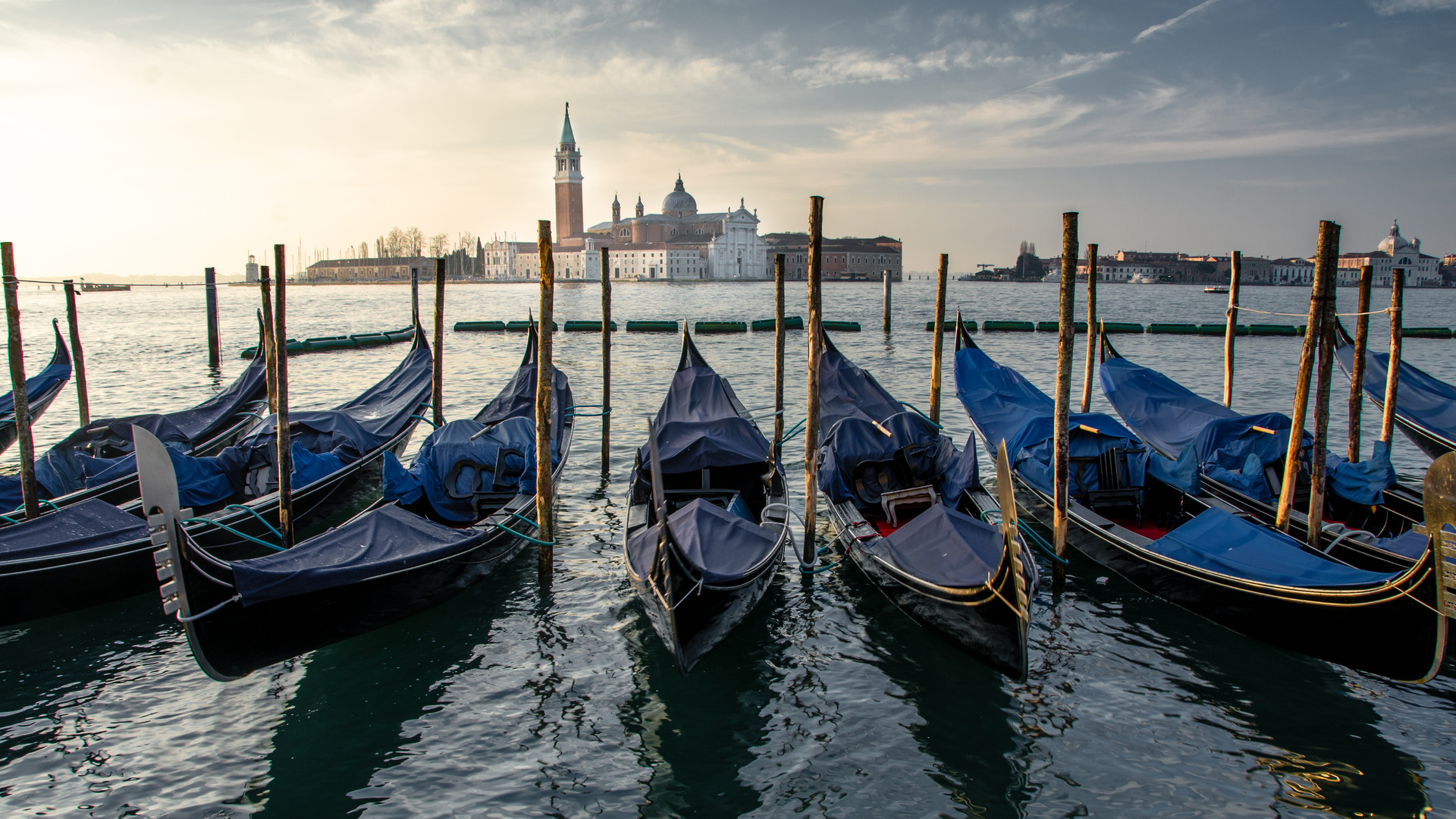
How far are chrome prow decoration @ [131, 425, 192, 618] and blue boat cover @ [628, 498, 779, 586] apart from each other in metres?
1.96

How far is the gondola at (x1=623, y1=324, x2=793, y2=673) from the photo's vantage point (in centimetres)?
359

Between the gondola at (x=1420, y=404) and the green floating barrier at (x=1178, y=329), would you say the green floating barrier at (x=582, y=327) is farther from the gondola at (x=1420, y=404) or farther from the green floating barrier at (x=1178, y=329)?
the gondola at (x=1420, y=404)

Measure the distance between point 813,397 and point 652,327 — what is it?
59.9 ft

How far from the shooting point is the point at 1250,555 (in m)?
4.07

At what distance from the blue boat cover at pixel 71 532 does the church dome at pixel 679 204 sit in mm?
84479

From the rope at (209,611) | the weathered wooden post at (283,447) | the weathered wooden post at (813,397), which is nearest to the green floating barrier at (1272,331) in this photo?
the weathered wooden post at (813,397)

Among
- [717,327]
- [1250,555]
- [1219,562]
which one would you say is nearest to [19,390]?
[1219,562]

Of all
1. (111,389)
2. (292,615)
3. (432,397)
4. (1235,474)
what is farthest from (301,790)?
(111,389)

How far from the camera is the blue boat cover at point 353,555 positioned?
3.41m

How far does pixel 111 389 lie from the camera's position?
12.8 meters

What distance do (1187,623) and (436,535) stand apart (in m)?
4.18

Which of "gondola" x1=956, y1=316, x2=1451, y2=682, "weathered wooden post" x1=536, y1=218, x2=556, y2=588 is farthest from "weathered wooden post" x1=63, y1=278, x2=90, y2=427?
"gondola" x1=956, y1=316, x2=1451, y2=682

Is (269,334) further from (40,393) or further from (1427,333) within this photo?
(1427,333)

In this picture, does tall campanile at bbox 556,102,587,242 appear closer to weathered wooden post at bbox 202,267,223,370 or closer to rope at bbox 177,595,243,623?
weathered wooden post at bbox 202,267,223,370
